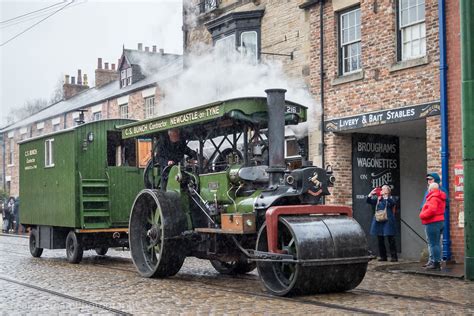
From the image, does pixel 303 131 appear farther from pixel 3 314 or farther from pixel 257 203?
pixel 3 314

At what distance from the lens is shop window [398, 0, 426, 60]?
14233 mm

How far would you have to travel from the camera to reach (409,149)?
55.3 ft

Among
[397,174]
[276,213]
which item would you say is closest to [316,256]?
[276,213]

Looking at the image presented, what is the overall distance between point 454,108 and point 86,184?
7150mm

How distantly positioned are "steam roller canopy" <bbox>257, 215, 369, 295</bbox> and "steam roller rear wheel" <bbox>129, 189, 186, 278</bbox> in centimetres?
205

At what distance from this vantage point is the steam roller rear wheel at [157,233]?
11.0 metres

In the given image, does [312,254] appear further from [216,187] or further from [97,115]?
[97,115]

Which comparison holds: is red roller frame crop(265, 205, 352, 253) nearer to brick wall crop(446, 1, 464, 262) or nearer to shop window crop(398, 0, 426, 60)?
brick wall crop(446, 1, 464, 262)

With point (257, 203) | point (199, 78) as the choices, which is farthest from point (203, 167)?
point (199, 78)

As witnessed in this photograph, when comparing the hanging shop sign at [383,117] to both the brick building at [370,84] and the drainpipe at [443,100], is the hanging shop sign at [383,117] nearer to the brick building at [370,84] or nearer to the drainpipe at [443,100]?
the brick building at [370,84]

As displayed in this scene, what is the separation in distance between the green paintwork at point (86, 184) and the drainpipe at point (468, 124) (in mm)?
6893

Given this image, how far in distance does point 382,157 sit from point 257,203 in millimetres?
7529

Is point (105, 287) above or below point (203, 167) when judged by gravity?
below

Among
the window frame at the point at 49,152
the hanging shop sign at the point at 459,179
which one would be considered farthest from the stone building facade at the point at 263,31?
the window frame at the point at 49,152
